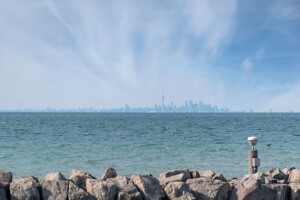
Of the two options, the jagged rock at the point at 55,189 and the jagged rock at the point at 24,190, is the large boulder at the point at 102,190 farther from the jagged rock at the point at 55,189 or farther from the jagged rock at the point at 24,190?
the jagged rock at the point at 24,190

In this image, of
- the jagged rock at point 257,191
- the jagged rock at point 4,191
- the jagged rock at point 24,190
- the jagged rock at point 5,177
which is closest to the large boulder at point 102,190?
the jagged rock at point 24,190

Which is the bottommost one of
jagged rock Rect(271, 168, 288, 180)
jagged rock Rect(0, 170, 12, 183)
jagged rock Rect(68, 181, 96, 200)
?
jagged rock Rect(68, 181, 96, 200)

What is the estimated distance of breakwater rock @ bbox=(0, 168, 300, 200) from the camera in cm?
1016

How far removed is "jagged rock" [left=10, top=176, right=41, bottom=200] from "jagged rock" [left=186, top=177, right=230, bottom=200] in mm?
3281

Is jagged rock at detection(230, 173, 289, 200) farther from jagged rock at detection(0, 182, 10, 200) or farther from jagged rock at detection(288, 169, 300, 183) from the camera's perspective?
jagged rock at detection(0, 182, 10, 200)

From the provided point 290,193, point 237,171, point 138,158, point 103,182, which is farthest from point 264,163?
point 103,182

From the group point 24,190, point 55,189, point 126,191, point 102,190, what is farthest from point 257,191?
point 24,190

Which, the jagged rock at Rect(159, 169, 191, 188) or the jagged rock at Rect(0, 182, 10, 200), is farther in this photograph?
the jagged rock at Rect(159, 169, 191, 188)

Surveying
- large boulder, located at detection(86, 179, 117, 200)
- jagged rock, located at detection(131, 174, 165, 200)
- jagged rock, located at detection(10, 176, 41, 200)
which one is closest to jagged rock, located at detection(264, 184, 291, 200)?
jagged rock, located at detection(131, 174, 165, 200)

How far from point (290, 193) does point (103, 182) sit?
13.7 ft

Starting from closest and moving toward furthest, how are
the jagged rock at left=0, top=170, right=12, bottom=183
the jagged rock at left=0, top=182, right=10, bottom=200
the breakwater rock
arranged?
the jagged rock at left=0, top=182, right=10, bottom=200 → the breakwater rock → the jagged rock at left=0, top=170, right=12, bottom=183

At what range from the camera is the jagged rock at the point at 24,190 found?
995 cm

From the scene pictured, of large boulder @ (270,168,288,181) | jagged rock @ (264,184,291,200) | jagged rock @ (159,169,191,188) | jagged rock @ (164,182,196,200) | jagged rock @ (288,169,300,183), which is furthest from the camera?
large boulder @ (270,168,288,181)

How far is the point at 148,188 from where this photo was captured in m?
10.6
